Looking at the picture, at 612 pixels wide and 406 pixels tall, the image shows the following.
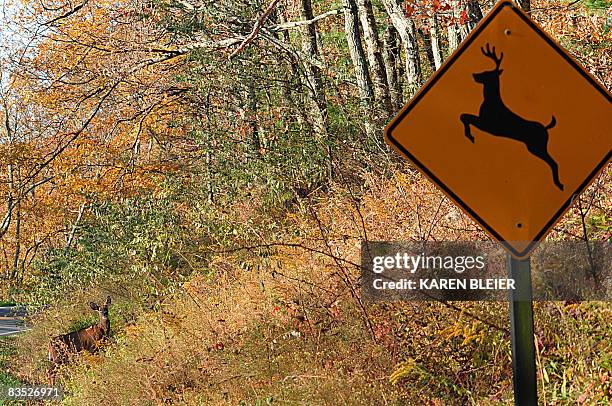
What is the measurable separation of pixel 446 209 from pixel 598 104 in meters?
5.46

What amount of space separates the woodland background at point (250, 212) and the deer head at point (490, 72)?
126 inches

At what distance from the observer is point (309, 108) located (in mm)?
14180

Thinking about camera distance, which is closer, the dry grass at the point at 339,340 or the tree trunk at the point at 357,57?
the dry grass at the point at 339,340

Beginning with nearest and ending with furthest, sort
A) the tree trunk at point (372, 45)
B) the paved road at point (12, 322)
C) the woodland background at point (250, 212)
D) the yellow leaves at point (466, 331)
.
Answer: the yellow leaves at point (466, 331)
the woodland background at point (250, 212)
the tree trunk at point (372, 45)
the paved road at point (12, 322)

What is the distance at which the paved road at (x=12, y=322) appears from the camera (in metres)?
22.1

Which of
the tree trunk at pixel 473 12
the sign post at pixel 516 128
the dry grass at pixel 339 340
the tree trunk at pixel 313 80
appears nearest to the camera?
the sign post at pixel 516 128

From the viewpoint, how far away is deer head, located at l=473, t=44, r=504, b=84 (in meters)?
3.86

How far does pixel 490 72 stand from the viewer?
3865mm

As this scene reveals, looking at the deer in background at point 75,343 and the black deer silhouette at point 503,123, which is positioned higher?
the black deer silhouette at point 503,123

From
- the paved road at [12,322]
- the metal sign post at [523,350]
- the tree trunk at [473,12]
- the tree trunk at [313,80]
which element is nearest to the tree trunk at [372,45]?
the tree trunk at [313,80]

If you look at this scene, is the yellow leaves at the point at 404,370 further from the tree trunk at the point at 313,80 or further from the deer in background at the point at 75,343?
the deer in background at the point at 75,343

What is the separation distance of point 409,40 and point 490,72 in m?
11.4

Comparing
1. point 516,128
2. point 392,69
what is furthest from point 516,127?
point 392,69

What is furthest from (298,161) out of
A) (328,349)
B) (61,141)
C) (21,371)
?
(21,371)
